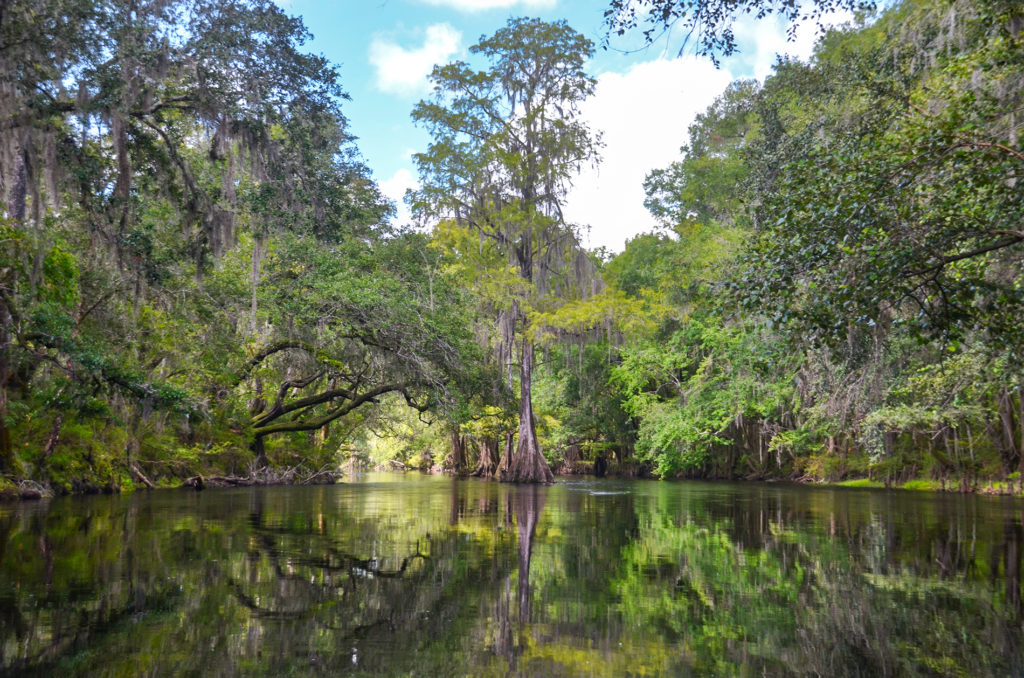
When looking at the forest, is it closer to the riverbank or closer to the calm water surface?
the riverbank

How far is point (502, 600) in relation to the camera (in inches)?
181

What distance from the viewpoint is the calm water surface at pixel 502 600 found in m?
3.32

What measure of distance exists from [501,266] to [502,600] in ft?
69.1

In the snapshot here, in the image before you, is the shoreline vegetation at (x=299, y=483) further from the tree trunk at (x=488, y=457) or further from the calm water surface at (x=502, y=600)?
the tree trunk at (x=488, y=457)

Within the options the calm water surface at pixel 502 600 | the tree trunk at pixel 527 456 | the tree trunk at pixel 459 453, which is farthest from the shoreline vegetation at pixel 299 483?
the tree trunk at pixel 459 453

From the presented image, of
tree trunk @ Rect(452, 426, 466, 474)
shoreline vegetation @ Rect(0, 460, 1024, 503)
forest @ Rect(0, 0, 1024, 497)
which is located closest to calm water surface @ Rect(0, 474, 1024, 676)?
forest @ Rect(0, 0, 1024, 497)

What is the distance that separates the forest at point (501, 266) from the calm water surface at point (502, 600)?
8.25 ft

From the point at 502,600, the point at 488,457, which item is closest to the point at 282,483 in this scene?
the point at 488,457

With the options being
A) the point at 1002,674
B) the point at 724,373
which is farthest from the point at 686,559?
the point at 724,373

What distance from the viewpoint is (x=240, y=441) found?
869 inches

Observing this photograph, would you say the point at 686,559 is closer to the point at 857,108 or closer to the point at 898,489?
the point at 857,108

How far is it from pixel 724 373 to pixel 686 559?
2014cm

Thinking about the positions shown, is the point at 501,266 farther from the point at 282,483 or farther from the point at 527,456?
the point at 282,483

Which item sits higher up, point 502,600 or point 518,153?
point 518,153
